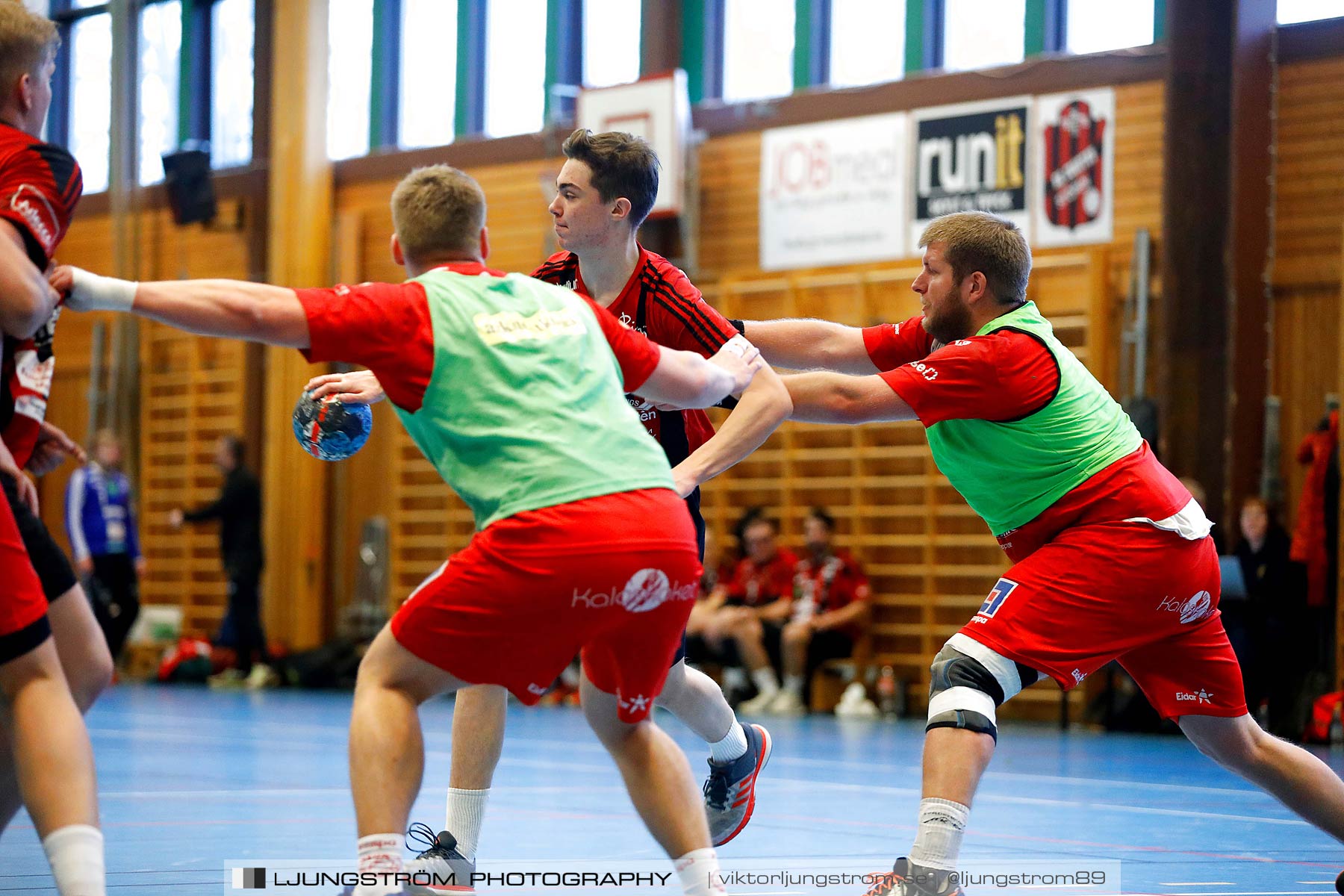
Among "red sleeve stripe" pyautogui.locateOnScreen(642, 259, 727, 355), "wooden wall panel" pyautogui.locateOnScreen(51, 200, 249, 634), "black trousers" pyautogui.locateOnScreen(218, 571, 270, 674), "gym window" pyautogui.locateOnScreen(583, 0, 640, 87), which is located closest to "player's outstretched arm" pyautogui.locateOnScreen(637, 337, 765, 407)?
"red sleeve stripe" pyautogui.locateOnScreen(642, 259, 727, 355)

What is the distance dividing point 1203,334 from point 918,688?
3.52m

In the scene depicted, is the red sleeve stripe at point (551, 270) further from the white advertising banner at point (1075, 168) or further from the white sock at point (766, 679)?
the white advertising banner at point (1075, 168)

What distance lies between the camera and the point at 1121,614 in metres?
4.10

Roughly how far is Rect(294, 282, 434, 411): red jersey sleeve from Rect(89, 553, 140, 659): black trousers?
11122mm

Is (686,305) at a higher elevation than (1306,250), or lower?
lower

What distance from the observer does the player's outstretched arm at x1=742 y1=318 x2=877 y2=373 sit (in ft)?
15.8

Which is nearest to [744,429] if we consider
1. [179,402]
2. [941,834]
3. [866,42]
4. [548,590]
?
[548,590]

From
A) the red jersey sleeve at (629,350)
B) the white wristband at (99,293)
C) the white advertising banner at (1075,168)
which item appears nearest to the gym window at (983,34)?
the white advertising banner at (1075,168)

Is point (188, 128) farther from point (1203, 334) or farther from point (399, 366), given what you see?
point (399, 366)

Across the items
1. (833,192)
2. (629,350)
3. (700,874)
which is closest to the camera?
(700,874)

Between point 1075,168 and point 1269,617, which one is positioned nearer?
point 1269,617

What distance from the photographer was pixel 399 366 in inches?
126

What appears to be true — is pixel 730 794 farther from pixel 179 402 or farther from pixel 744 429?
pixel 179 402

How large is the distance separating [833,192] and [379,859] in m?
11.0
